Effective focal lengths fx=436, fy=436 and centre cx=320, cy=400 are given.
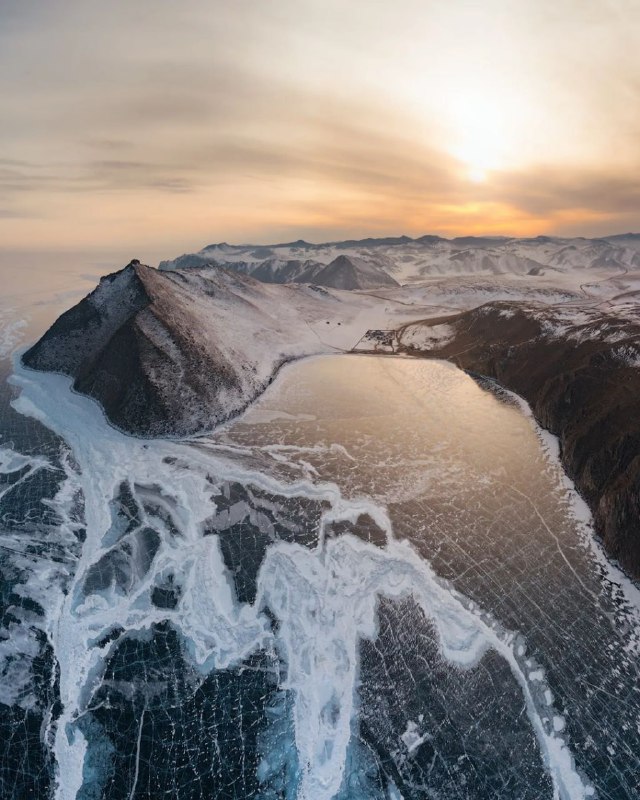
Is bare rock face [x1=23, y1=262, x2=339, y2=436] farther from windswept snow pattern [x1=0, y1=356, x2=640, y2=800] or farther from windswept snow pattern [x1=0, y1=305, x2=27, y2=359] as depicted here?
windswept snow pattern [x1=0, y1=305, x2=27, y2=359]

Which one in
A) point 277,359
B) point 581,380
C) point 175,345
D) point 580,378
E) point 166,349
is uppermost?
point 175,345

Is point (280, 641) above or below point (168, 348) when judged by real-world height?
below

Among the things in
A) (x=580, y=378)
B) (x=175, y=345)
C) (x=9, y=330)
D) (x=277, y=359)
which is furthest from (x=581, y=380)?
(x=9, y=330)

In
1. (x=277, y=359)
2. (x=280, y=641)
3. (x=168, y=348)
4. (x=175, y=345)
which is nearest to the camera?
(x=280, y=641)

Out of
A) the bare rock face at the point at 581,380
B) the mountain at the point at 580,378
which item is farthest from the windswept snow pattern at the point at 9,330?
the bare rock face at the point at 581,380

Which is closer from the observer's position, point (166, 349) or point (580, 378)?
point (580, 378)

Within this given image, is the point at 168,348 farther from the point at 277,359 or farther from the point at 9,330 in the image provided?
the point at 9,330
